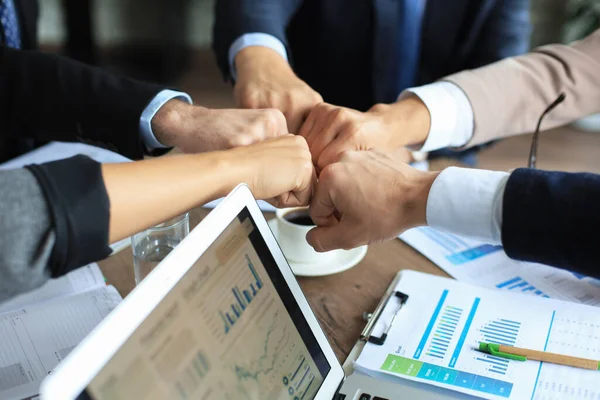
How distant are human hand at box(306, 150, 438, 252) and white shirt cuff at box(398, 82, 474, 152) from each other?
264 millimetres

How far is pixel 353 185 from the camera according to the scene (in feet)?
2.90

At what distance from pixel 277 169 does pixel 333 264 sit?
0.21 metres

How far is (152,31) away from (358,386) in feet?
11.4

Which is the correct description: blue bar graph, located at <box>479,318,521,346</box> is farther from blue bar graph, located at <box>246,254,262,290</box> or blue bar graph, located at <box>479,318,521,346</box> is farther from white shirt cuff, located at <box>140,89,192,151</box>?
white shirt cuff, located at <box>140,89,192,151</box>

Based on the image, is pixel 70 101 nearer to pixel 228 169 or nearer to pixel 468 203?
pixel 228 169

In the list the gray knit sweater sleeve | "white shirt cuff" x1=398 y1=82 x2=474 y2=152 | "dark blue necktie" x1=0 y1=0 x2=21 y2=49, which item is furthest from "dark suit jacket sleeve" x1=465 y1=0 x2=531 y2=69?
the gray knit sweater sleeve

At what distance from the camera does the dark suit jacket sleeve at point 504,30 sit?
4.52ft

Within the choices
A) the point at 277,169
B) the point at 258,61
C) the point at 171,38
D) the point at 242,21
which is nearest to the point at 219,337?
the point at 277,169

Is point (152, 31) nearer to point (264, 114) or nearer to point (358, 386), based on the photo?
point (264, 114)

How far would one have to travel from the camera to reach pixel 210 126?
3.18ft

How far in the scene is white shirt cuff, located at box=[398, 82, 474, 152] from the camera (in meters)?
1.15

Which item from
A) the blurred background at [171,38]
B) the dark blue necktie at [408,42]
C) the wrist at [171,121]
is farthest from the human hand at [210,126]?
the blurred background at [171,38]

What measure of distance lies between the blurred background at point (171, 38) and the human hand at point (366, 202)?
217 cm

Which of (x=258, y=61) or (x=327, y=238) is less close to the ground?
(x=258, y=61)
